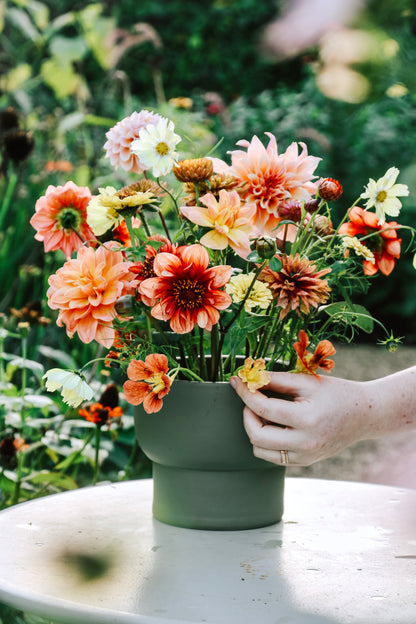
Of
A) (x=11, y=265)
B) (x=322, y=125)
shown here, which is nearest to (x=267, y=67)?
(x=322, y=125)

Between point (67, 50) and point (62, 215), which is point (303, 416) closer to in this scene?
point (62, 215)

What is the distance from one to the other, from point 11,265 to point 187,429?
1442 mm

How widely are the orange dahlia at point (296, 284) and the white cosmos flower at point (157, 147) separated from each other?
15cm

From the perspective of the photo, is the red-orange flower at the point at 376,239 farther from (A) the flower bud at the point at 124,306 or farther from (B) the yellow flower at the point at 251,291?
(A) the flower bud at the point at 124,306

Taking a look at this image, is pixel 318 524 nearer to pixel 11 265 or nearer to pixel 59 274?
pixel 59 274

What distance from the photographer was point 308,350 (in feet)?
2.77

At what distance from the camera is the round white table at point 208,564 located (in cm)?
A: 63

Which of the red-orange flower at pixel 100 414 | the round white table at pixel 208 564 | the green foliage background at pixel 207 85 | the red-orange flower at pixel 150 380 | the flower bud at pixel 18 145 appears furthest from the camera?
the green foliage background at pixel 207 85

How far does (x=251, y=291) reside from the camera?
2.47ft

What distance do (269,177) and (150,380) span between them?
0.23 meters

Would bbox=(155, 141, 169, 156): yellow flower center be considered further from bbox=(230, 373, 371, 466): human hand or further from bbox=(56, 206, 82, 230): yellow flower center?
bbox=(230, 373, 371, 466): human hand

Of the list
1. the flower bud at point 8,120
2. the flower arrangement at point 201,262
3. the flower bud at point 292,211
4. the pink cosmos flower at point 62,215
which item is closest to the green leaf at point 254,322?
the flower arrangement at point 201,262

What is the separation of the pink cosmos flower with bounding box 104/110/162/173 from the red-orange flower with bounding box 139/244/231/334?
0.14 meters

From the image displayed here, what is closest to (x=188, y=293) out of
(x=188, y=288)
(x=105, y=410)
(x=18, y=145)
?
(x=188, y=288)
